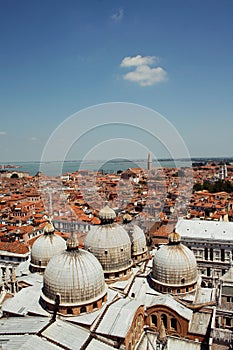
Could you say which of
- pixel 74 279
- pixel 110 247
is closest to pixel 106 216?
pixel 110 247

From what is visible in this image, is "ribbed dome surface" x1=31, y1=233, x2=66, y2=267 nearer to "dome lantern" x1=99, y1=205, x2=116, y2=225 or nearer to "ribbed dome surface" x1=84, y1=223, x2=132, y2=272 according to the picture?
"ribbed dome surface" x1=84, y1=223, x2=132, y2=272

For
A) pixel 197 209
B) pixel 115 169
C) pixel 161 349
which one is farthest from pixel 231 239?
pixel 115 169

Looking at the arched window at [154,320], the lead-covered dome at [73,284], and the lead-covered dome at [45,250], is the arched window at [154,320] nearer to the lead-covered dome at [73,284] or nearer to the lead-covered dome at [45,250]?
the lead-covered dome at [73,284]

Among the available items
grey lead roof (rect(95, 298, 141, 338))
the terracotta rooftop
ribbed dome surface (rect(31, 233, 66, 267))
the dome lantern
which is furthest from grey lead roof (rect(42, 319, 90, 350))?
the terracotta rooftop

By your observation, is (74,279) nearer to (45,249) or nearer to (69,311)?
(69,311)

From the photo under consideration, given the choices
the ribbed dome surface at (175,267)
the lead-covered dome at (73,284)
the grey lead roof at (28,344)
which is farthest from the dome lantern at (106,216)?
the grey lead roof at (28,344)

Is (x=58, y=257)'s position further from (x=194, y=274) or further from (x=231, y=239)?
(x=231, y=239)
